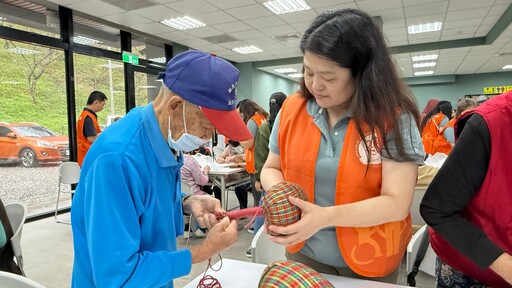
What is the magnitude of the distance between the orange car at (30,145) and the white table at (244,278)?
519 cm

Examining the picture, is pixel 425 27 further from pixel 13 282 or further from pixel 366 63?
pixel 13 282

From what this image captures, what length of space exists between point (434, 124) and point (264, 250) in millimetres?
3797

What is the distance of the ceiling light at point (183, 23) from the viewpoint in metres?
6.33

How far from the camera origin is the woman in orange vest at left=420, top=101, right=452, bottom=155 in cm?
454

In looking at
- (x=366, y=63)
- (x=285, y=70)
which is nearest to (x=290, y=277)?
(x=366, y=63)

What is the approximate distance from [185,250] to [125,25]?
6527 millimetres

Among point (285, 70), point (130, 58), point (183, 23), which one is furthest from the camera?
point (285, 70)

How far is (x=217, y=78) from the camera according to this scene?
97 cm

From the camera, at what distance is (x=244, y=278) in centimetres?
123

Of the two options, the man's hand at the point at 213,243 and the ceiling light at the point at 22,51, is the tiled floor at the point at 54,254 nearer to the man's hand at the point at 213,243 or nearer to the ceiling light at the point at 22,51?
the man's hand at the point at 213,243

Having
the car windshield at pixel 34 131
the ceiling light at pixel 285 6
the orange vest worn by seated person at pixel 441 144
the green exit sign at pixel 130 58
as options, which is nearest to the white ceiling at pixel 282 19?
the ceiling light at pixel 285 6

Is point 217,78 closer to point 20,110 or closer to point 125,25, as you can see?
point 20,110

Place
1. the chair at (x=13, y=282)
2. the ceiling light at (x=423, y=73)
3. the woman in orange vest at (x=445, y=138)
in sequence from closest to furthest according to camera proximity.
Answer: the chair at (x=13, y=282), the woman in orange vest at (x=445, y=138), the ceiling light at (x=423, y=73)

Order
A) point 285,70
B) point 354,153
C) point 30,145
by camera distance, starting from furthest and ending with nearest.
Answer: point 285,70, point 30,145, point 354,153
